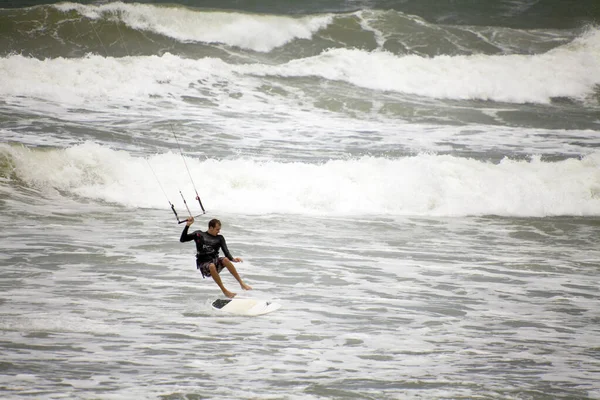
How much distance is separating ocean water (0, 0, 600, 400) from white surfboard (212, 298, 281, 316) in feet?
0.39

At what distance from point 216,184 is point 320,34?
50.4 feet

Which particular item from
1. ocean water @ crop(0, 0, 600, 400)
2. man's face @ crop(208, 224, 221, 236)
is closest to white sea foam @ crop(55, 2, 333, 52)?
ocean water @ crop(0, 0, 600, 400)

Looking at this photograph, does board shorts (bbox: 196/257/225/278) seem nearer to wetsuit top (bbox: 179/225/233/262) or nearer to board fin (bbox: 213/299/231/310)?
wetsuit top (bbox: 179/225/233/262)

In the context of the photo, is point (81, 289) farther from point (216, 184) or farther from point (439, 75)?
point (439, 75)

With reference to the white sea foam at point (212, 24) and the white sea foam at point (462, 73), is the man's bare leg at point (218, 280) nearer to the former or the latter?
the white sea foam at point (462, 73)

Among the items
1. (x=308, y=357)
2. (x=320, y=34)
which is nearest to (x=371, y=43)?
(x=320, y=34)

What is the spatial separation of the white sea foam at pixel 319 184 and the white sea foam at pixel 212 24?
1263 cm

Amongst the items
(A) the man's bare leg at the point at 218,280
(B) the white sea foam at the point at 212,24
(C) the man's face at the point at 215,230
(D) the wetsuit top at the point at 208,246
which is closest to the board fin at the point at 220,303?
(A) the man's bare leg at the point at 218,280

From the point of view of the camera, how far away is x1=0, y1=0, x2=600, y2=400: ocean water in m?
6.02

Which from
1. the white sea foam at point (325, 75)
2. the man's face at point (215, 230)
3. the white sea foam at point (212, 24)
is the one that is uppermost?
the white sea foam at point (212, 24)

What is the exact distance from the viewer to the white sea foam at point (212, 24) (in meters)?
27.9

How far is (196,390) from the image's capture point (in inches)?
209

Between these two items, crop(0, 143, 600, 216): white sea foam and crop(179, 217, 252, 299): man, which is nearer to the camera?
crop(179, 217, 252, 299): man

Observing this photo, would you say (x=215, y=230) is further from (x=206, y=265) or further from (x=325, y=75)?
(x=325, y=75)
